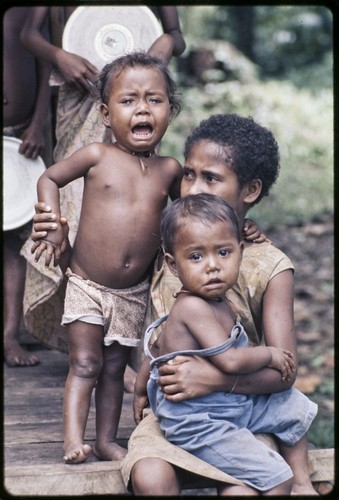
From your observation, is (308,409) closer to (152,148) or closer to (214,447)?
(214,447)

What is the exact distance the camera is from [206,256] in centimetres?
253

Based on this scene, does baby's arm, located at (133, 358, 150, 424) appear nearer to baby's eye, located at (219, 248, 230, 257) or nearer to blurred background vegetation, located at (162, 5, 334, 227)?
baby's eye, located at (219, 248, 230, 257)

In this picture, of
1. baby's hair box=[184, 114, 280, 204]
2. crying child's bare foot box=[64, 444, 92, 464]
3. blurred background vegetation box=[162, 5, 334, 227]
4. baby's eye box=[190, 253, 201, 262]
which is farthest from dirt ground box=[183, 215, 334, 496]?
baby's eye box=[190, 253, 201, 262]

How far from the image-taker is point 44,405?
3586 millimetres

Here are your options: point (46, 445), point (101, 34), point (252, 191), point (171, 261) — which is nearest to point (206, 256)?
point (171, 261)

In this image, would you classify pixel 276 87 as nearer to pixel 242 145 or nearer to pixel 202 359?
pixel 242 145

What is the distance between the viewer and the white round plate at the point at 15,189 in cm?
418

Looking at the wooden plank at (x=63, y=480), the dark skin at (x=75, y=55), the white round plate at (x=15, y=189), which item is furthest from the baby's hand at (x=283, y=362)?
the white round plate at (x=15, y=189)

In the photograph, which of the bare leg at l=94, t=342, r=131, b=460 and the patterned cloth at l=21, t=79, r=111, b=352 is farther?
the patterned cloth at l=21, t=79, r=111, b=352

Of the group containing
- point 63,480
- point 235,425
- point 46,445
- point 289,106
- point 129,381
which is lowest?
point 289,106

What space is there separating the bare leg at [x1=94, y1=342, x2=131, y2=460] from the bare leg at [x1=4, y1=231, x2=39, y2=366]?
1345mm

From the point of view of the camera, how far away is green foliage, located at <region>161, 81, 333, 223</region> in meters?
10.4

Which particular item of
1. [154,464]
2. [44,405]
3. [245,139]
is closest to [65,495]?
[154,464]

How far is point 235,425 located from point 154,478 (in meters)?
0.28
